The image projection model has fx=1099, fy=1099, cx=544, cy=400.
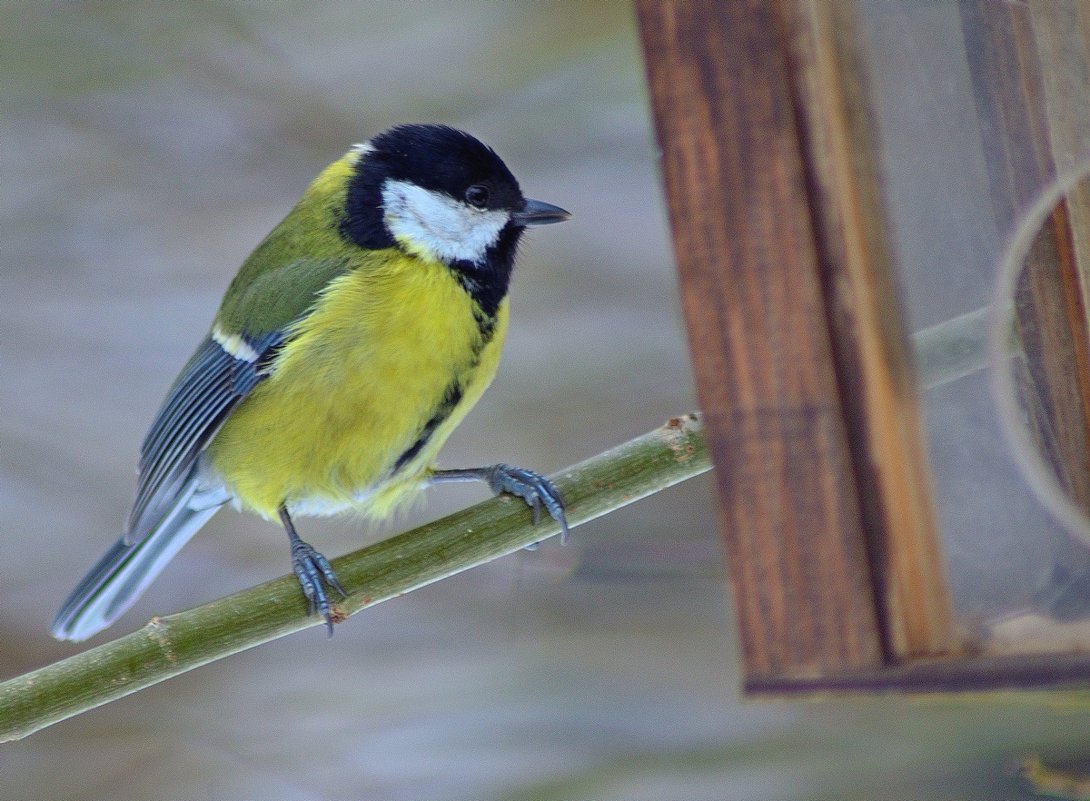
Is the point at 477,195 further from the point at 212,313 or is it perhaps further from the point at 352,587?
the point at 212,313

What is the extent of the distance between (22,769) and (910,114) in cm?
251

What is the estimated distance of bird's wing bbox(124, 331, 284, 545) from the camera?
1871 millimetres

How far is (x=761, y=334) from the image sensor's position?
895mm

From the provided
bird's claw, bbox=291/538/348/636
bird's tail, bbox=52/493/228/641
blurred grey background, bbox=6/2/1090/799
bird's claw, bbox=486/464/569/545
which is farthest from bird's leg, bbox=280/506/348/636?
blurred grey background, bbox=6/2/1090/799

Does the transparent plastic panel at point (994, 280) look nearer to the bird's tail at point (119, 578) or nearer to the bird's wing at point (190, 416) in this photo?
A: the bird's wing at point (190, 416)

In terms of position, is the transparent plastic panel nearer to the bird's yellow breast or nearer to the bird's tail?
the bird's yellow breast

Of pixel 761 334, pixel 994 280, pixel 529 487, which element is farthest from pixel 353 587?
pixel 994 280

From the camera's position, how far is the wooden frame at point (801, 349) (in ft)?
2.80

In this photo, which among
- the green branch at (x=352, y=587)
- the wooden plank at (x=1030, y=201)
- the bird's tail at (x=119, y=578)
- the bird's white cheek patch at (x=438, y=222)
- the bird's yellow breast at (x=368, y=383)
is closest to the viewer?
the wooden plank at (x=1030, y=201)

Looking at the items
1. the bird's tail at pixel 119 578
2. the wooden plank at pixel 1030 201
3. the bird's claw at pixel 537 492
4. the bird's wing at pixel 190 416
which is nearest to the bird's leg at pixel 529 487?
the bird's claw at pixel 537 492

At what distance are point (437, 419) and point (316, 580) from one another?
33cm

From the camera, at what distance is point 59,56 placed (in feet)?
8.63

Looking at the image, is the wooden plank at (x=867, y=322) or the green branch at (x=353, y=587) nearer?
the wooden plank at (x=867, y=322)

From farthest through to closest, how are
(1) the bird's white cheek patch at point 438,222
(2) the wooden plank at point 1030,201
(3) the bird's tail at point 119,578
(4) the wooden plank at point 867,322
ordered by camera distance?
Result: 1. (3) the bird's tail at point 119,578
2. (1) the bird's white cheek patch at point 438,222
3. (2) the wooden plank at point 1030,201
4. (4) the wooden plank at point 867,322
